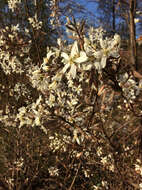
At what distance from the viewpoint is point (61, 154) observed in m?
3.01

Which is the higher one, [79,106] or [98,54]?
[98,54]

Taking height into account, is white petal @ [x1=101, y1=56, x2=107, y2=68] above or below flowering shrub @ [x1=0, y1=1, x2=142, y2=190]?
above

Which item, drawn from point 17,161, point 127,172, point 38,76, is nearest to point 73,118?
point 38,76

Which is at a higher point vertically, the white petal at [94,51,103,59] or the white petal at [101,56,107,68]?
the white petal at [94,51,103,59]

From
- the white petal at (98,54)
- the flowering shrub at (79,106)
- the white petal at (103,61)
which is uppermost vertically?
the white petal at (98,54)

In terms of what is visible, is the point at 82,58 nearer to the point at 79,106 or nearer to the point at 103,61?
the point at 103,61

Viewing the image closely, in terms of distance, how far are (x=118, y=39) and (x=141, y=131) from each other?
516mm

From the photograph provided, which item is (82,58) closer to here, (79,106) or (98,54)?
(98,54)

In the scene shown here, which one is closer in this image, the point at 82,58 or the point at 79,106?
the point at 82,58

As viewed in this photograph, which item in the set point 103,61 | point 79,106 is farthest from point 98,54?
point 79,106

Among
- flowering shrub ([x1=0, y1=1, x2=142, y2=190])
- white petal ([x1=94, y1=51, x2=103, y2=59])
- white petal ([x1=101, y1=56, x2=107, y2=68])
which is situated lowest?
flowering shrub ([x1=0, y1=1, x2=142, y2=190])

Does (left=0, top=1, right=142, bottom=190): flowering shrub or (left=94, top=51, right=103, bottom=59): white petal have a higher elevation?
(left=94, top=51, right=103, bottom=59): white petal

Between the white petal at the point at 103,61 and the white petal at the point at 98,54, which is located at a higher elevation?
the white petal at the point at 98,54

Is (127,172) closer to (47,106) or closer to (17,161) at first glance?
(47,106)
